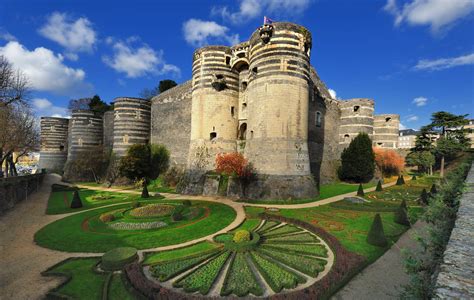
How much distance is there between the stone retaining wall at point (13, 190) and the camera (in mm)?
18109

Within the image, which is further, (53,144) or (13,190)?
(53,144)

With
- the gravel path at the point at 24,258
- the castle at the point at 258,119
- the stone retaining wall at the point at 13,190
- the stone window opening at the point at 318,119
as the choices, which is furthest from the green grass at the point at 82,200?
the stone window opening at the point at 318,119

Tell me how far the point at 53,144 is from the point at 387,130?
6056cm

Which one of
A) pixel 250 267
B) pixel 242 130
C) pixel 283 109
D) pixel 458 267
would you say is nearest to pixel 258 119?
pixel 283 109

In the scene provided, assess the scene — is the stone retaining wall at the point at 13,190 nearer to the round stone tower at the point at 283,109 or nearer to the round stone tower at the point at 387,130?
the round stone tower at the point at 283,109

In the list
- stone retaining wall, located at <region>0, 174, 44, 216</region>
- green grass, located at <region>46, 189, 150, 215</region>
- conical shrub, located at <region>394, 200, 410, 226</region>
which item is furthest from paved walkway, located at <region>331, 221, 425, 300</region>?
stone retaining wall, located at <region>0, 174, 44, 216</region>

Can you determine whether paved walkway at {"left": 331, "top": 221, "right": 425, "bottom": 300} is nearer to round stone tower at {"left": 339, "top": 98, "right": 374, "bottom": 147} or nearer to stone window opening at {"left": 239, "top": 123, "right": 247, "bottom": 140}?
stone window opening at {"left": 239, "top": 123, "right": 247, "bottom": 140}

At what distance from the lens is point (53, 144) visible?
143ft

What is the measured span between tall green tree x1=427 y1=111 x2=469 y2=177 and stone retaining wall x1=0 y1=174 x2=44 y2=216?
162 ft

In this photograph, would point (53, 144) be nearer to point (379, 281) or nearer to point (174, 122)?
point (174, 122)

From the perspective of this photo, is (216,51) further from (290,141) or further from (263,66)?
(290,141)

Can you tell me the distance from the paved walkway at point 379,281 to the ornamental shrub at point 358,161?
66.9 ft

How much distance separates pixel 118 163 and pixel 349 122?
33.1m

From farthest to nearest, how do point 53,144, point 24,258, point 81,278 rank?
point 53,144 → point 24,258 → point 81,278
